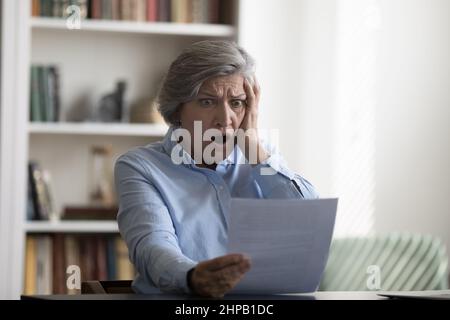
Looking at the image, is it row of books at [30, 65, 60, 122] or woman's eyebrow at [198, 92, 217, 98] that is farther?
row of books at [30, 65, 60, 122]

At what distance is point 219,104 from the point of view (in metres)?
1.78

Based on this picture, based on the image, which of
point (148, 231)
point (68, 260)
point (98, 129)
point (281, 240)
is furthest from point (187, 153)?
point (68, 260)

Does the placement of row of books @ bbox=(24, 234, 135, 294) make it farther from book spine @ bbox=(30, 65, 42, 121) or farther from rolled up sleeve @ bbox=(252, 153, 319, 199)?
rolled up sleeve @ bbox=(252, 153, 319, 199)

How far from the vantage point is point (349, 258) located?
3316 millimetres

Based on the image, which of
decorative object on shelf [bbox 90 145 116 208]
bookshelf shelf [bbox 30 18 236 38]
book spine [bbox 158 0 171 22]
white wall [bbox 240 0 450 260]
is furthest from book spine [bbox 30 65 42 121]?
white wall [bbox 240 0 450 260]

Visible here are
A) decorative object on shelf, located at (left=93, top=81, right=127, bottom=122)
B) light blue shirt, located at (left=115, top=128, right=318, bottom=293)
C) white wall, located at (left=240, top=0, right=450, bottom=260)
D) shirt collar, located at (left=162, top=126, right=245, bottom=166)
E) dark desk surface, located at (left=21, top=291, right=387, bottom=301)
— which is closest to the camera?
dark desk surface, located at (left=21, top=291, right=387, bottom=301)

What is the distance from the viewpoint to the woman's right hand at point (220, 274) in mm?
1260

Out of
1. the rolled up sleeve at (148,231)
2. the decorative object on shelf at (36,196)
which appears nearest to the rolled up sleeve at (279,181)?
the rolled up sleeve at (148,231)

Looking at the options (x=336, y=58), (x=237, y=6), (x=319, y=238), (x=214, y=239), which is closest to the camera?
(x=319, y=238)

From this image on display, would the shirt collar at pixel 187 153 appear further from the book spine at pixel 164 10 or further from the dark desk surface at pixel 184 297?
the book spine at pixel 164 10

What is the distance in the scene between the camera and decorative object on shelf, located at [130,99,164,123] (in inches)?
130
